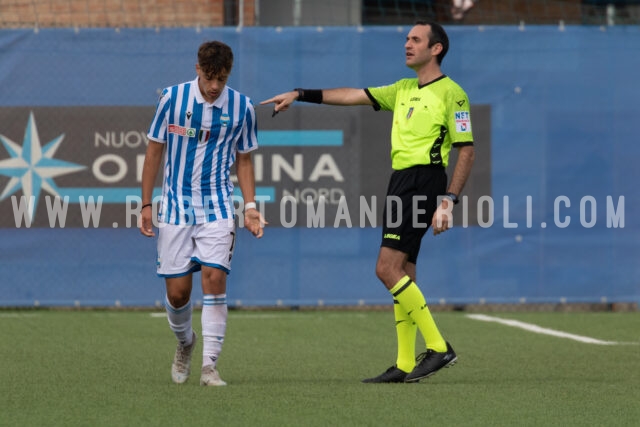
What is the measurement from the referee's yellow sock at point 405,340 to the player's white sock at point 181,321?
122 centimetres

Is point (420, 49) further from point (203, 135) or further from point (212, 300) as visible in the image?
point (212, 300)

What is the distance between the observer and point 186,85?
7152mm

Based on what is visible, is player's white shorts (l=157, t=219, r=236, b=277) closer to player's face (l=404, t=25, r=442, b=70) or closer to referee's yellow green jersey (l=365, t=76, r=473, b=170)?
referee's yellow green jersey (l=365, t=76, r=473, b=170)

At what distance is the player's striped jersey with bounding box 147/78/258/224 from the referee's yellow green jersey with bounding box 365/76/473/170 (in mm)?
974

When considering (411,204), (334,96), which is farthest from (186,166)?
(411,204)

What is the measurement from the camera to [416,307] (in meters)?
7.45

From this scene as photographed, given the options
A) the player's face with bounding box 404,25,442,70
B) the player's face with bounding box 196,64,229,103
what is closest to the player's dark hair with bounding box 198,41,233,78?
the player's face with bounding box 196,64,229,103

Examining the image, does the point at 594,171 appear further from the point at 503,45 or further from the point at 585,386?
the point at 585,386

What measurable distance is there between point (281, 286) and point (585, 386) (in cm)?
549

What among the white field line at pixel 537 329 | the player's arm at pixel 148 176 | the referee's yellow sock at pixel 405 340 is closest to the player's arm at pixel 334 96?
the player's arm at pixel 148 176

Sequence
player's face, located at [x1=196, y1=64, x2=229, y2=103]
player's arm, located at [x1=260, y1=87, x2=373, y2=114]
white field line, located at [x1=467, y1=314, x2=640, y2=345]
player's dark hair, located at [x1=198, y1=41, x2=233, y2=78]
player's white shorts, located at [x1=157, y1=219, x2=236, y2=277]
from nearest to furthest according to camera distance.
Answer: player's dark hair, located at [x1=198, y1=41, x2=233, y2=78] → player's face, located at [x1=196, y1=64, x2=229, y2=103] → player's white shorts, located at [x1=157, y1=219, x2=236, y2=277] → player's arm, located at [x1=260, y1=87, x2=373, y2=114] → white field line, located at [x1=467, y1=314, x2=640, y2=345]

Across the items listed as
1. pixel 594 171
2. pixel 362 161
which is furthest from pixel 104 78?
pixel 594 171

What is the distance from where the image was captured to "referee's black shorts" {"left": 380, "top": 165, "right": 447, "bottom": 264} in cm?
739

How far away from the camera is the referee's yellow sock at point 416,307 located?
743 cm
